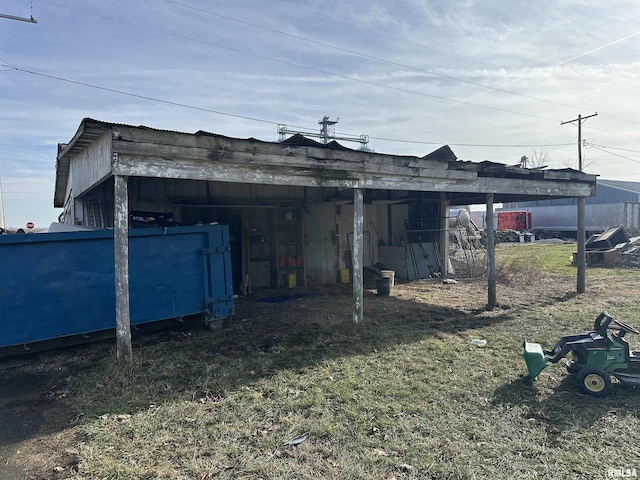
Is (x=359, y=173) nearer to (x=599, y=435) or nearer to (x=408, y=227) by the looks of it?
(x=599, y=435)

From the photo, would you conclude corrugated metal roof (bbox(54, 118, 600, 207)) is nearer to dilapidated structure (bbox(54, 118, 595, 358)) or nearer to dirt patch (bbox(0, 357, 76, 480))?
dilapidated structure (bbox(54, 118, 595, 358))

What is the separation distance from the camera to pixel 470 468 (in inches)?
105

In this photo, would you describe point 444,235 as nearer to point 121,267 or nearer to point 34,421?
point 121,267

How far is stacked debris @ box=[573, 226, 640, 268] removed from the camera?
1440 centimetres

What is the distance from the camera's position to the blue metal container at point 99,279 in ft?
14.8

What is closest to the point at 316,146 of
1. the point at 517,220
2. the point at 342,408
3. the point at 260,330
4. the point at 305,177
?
the point at 305,177

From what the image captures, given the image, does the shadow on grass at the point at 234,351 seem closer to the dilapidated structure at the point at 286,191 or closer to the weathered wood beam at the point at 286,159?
the dilapidated structure at the point at 286,191

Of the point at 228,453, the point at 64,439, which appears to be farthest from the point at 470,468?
the point at 64,439

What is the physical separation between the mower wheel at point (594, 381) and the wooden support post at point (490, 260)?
387 centimetres

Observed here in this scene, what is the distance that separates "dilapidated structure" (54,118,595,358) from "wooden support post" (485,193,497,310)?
0.23 meters

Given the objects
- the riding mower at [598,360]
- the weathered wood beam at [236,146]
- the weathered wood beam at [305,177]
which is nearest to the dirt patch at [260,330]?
the riding mower at [598,360]

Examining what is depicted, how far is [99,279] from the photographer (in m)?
5.05

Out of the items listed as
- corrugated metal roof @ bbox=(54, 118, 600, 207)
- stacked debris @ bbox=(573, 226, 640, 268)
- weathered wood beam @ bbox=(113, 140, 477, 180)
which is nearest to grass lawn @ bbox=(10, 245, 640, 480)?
weathered wood beam @ bbox=(113, 140, 477, 180)

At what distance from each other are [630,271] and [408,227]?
752cm
